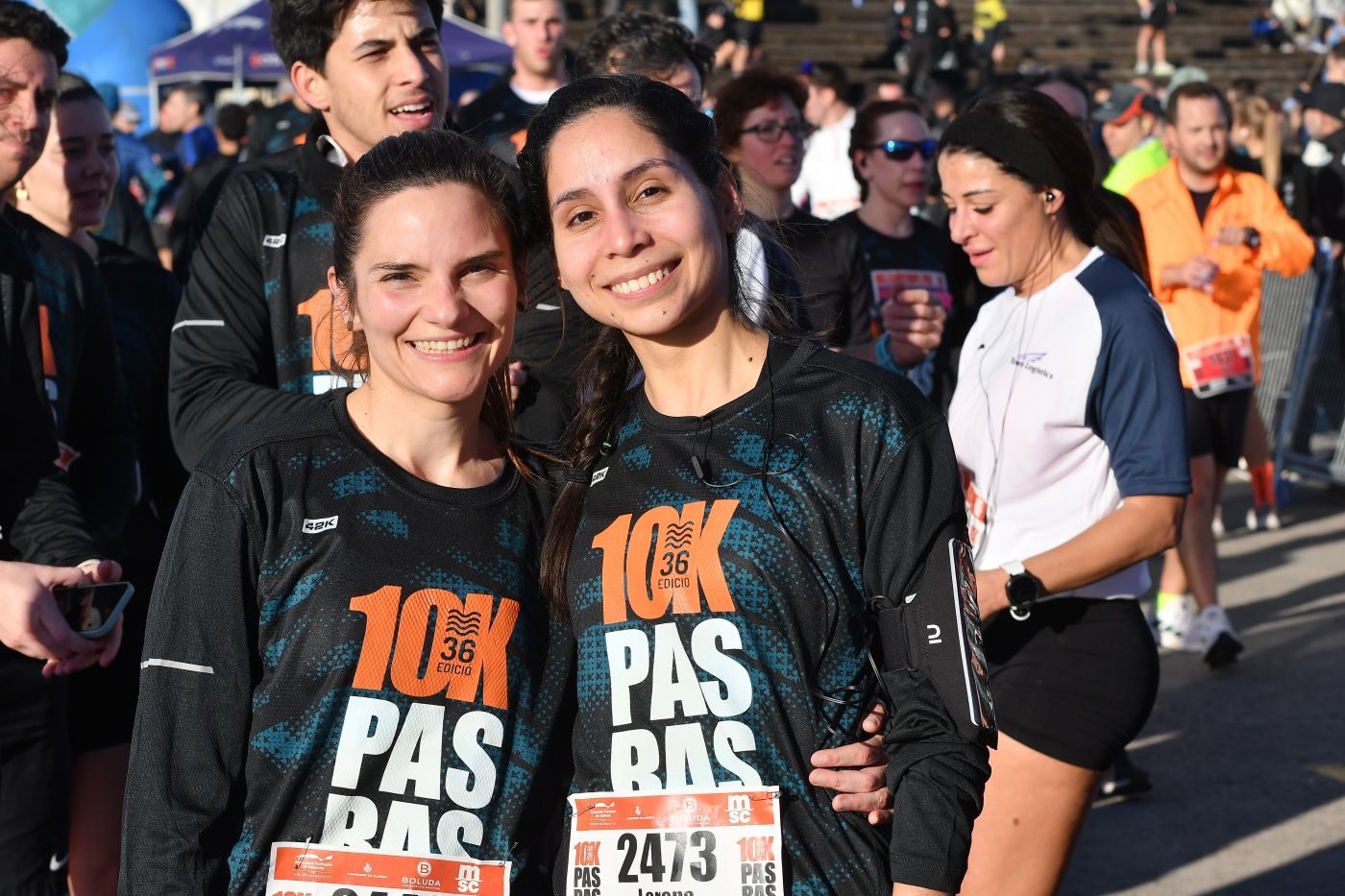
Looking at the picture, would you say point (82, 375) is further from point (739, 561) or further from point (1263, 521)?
point (1263, 521)

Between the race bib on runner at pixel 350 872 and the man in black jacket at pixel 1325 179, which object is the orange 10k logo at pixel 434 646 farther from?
the man in black jacket at pixel 1325 179

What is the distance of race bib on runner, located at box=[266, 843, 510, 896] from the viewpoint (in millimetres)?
2148

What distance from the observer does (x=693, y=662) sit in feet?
7.12

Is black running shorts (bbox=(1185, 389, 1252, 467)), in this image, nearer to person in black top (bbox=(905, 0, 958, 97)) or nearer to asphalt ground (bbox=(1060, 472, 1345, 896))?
asphalt ground (bbox=(1060, 472, 1345, 896))

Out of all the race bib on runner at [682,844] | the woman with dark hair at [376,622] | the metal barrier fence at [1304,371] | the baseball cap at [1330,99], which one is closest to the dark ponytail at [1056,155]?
the woman with dark hair at [376,622]

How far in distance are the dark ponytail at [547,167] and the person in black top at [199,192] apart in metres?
1.41

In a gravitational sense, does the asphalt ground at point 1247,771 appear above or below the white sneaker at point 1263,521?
below

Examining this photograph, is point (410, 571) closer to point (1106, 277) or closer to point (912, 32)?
point (1106, 277)

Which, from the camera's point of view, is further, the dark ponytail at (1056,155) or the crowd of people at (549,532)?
the dark ponytail at (1056,155)

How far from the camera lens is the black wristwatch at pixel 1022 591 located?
3.38 metres

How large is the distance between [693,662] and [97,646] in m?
1.42

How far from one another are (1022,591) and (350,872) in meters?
1.74

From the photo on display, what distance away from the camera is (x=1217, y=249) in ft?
24.9

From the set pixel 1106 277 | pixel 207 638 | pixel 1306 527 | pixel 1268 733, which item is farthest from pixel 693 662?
pixel 1306 527
